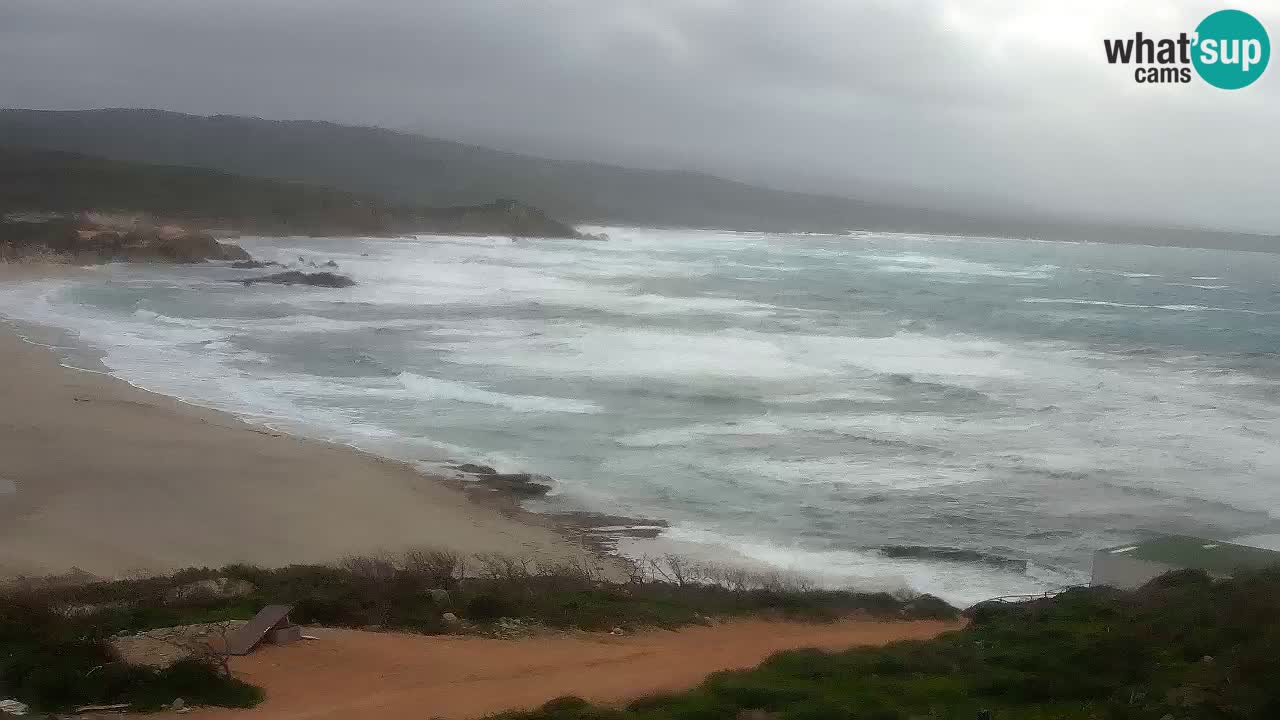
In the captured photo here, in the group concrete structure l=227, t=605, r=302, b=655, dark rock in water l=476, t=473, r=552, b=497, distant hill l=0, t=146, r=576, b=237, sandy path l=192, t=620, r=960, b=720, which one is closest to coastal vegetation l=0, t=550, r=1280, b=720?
sandy path l=192, t=620, r=960, b=720

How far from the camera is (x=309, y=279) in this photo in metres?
48.1

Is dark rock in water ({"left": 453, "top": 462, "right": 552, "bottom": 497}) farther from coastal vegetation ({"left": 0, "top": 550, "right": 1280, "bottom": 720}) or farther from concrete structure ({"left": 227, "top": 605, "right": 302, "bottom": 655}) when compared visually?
concrete structure ({"left": 227, "top": 605, "right": 302, "bottom": 655})

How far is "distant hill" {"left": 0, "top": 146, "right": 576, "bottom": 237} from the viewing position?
75.5m

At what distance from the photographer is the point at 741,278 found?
59.8 m

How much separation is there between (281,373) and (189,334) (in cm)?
697

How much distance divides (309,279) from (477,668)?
1656 inches

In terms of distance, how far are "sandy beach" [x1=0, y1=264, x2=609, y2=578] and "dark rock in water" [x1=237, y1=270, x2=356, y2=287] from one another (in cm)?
2861

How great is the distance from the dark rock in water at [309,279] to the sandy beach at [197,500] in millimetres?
28607

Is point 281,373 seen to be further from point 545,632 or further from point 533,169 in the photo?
point 533,169

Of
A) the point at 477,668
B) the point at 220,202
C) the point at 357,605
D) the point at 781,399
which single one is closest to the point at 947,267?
the point at 781,399

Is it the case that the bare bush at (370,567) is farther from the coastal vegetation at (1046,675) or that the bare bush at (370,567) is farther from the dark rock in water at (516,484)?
the coastal vegetation at (1046,675)

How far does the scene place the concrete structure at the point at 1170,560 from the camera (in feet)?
41.2

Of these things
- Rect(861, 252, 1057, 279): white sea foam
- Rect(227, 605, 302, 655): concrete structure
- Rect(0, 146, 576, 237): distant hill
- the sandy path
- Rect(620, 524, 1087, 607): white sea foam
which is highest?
Rect(0, 146, 576, 237): distant hill

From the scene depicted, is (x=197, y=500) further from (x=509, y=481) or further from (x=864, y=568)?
(x=864, y=568)
